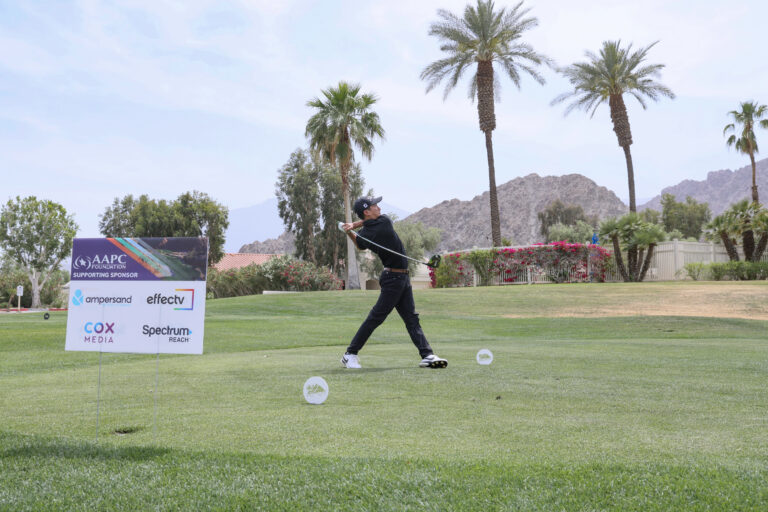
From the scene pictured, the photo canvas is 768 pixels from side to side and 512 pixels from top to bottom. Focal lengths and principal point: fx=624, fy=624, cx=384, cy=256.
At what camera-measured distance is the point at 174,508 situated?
278 cm

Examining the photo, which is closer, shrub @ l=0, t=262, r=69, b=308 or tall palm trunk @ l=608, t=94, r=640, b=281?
tall palm trunk @ l=608, t=94, r=640, b=281

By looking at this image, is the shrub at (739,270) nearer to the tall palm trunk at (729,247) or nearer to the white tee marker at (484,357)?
the tall palm trunk at (729,247)

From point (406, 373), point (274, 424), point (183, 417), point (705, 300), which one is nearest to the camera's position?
point (274, 424)

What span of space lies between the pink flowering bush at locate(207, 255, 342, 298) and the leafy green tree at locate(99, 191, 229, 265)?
1207 cm

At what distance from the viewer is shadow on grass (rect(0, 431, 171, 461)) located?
347cm

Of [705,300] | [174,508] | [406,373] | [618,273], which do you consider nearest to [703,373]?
[406,373]

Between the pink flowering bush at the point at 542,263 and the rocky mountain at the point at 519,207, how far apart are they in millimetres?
105193

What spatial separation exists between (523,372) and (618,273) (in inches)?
1208

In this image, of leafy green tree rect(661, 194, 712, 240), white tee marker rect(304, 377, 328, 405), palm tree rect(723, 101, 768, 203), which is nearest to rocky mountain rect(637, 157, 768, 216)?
leafy green tree rect(661, 194, 712, 240)

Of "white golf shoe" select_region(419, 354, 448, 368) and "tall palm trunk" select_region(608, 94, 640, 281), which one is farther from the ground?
"tall palm trunk" select_region(608, 94, 640, 281)

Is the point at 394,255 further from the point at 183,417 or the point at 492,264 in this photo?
the point at 492,264

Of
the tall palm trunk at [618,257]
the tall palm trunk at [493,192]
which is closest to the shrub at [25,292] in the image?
the tall palm trunk at [493,192]

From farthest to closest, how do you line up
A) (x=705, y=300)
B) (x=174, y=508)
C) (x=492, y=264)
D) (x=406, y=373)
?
(x=492, y=264) < (x=705, y=300) < (x=406, y=373) < (x=174, y=508)

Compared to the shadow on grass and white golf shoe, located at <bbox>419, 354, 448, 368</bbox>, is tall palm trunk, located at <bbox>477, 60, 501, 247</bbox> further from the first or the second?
the shadow on grass
